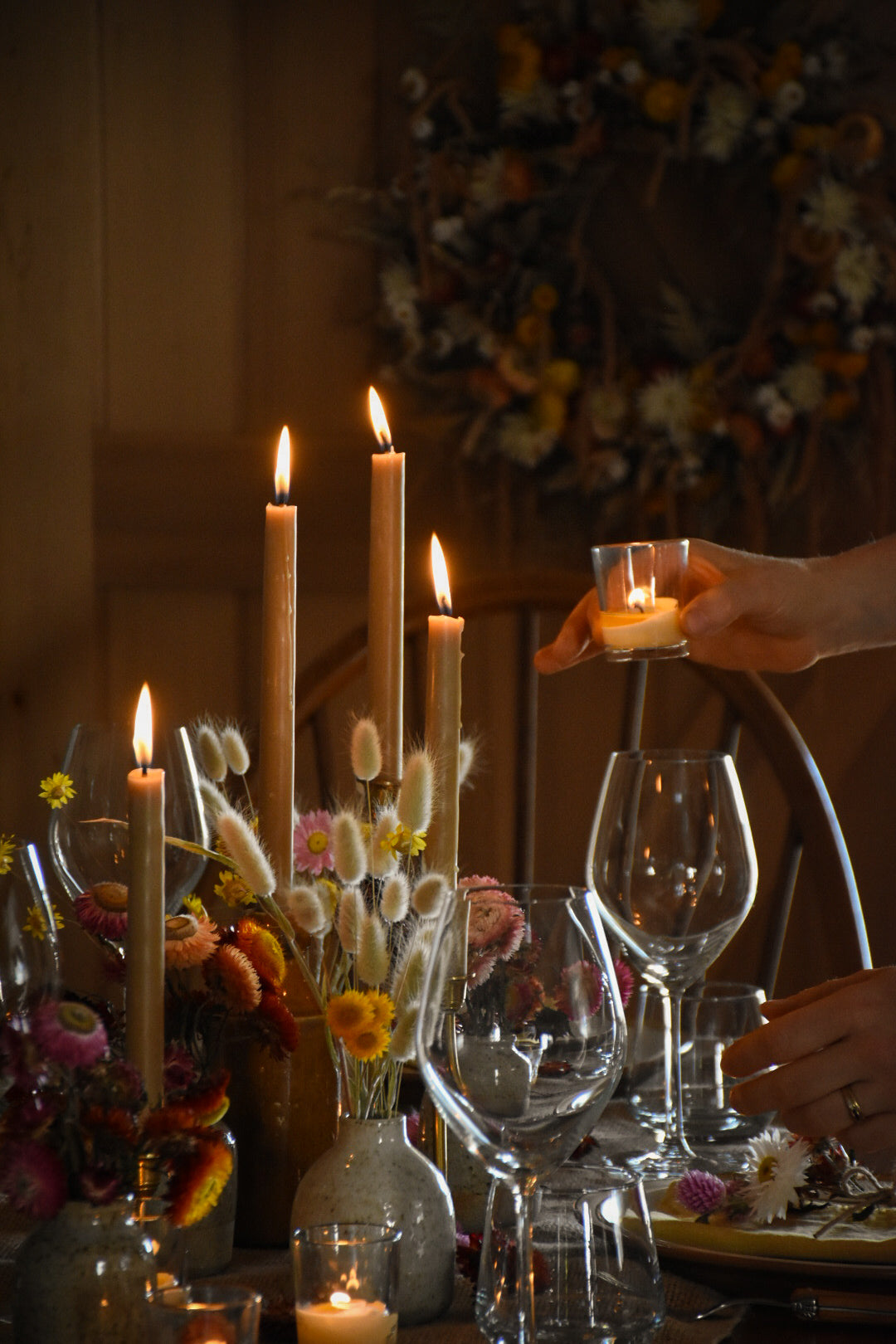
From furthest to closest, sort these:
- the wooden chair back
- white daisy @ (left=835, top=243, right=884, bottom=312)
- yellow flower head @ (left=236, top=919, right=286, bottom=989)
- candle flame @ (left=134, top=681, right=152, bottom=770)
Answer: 1. white daisy @ (left=835, top=243, right=884, bottom=312)
2. the wooden chair back
3. yellow flower head @ (left=236, top=919, right=286, bottom=989)
4. candle flame @ (left=134, top=681, right=152, bottom=770)

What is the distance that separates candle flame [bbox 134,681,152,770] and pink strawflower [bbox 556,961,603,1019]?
0.63 ft

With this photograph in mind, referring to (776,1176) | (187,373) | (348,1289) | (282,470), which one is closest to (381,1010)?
(348,1289)

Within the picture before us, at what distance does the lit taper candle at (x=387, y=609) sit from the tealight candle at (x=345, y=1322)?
0.28 meters

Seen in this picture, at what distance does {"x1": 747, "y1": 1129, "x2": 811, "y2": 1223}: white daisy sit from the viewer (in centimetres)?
72

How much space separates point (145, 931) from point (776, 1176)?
0.34m

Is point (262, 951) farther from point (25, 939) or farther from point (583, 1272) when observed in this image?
point (583, 1272)

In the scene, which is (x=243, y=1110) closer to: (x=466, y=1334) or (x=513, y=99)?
(x=466, y=1334)

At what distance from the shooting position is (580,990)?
1.89ft

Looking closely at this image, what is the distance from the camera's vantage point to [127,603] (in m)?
2.56

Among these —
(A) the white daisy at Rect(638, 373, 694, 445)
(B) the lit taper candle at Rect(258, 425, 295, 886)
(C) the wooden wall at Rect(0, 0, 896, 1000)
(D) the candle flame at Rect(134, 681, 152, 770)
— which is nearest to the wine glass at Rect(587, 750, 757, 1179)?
(B) the lit taper candle at Rect(258, 425, 295, 886)

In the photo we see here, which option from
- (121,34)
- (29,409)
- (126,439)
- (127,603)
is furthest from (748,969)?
(121,34)

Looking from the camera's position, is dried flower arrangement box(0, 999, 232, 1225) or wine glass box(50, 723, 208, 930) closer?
dried flower arrangement box(0, 999, 232, 1225)

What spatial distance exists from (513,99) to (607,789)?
1677 mm

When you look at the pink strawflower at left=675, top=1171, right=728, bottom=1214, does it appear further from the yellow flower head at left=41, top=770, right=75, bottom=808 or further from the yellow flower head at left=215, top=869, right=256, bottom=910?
the yellow flower head at left=41, top=770, right=75, bottom=808
